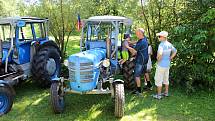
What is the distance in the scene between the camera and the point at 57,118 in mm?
5859

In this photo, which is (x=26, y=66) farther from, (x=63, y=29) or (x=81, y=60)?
(x=63, y=29)

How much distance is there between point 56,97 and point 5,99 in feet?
3.59

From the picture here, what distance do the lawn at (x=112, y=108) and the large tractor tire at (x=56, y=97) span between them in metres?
0.16

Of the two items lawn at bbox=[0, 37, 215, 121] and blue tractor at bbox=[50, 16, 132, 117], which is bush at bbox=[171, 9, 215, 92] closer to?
lawn at bbox=[0, 37, 215, 121]

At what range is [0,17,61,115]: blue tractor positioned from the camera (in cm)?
689

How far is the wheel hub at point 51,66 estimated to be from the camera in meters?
7.82

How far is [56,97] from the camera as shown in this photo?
5.80m

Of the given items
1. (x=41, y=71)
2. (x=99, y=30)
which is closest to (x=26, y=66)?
(x=41, y=71)

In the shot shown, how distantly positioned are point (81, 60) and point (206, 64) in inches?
132

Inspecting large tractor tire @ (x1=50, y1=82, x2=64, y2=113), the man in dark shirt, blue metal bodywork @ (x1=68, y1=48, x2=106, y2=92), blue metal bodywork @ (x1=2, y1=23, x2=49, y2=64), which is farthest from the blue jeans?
blue metal bodywork @ (x1=2, y1=23, x2=49, y2=64)

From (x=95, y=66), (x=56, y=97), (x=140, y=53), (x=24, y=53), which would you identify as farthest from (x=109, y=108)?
(x=24, y=53)

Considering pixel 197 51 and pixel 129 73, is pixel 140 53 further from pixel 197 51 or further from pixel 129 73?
pixel 197 51

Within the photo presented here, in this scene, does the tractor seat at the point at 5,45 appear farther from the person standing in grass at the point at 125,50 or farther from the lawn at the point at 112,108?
the person standing in grass at the point at 125,50

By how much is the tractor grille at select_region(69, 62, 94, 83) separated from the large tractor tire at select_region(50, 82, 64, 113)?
1.24ft
